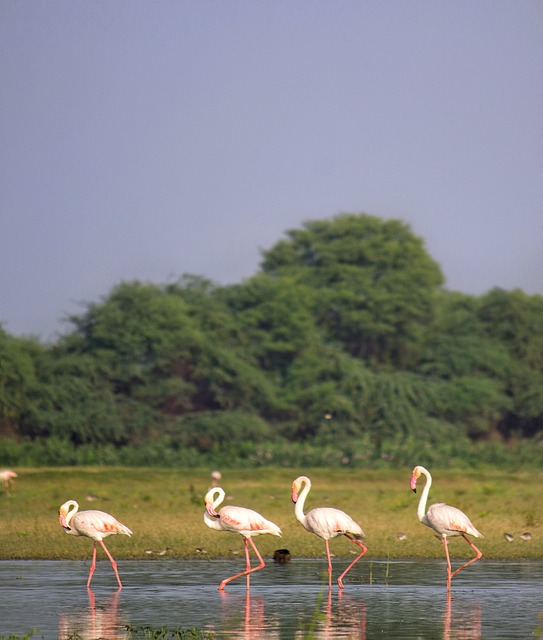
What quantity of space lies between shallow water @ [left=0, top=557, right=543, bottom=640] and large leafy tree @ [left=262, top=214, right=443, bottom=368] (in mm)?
37790

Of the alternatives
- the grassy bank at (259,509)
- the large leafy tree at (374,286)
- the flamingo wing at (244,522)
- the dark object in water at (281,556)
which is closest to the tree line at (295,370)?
the large leafy tree at (374,286)

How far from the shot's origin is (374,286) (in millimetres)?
54875

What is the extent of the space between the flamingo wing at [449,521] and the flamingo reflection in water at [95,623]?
399 cm

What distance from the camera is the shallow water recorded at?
35.2ft

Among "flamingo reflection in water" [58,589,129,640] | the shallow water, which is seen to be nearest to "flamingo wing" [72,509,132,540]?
the shallow water

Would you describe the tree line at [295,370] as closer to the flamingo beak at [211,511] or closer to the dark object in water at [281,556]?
the dark object in water at [281,556]

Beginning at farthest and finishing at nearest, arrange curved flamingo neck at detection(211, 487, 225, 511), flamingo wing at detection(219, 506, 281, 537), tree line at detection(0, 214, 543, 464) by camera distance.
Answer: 1. tree line at detection(0, 214, 543, 464)
2. curved flamingo neck at detection(211, 487, 225, 511)
3. flamingo wing at detection(219, 506, 281, 537)

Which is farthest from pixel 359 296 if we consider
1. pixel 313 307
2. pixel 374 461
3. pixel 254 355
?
pixel 374 461

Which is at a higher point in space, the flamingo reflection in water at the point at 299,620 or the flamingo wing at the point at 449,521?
the flamingo wing at the point at 449,521

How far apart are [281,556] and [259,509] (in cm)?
658

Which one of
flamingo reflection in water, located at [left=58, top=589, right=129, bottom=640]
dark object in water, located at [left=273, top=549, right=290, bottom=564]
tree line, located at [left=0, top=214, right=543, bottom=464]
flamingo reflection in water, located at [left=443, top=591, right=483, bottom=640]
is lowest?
flamingo reflection in water, located at [left=58, top=589, right=129, bottom=640]

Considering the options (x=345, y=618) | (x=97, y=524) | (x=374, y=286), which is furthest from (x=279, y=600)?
(x=374, y=286)

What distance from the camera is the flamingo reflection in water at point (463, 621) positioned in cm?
1033

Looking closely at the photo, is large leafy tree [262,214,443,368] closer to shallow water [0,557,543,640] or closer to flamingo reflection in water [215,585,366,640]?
shallow water [0,557,543,640]
